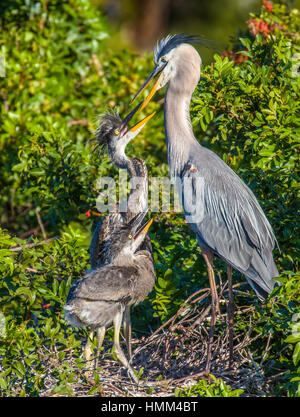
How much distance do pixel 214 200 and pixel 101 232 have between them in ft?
3.75

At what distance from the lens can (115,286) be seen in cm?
461

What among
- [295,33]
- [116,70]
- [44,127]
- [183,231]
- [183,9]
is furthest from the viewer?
[183,9]

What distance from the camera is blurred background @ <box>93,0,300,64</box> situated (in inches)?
549

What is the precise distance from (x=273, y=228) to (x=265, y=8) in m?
2.72

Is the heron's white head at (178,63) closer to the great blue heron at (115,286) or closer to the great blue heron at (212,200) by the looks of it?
the great blue heron at (212,200)

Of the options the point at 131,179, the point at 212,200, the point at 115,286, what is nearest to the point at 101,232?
the point at 131,179

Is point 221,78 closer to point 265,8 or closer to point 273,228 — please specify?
point 273,228

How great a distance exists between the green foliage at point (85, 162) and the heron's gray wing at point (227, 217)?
0.65ft

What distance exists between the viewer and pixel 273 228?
4.91 m

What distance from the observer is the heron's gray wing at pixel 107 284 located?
14.7 feet

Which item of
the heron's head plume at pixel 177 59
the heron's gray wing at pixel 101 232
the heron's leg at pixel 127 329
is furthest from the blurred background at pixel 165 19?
the heron's leg at pixel 127 329

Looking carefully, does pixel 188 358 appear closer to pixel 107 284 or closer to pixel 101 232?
pixel 107 284
